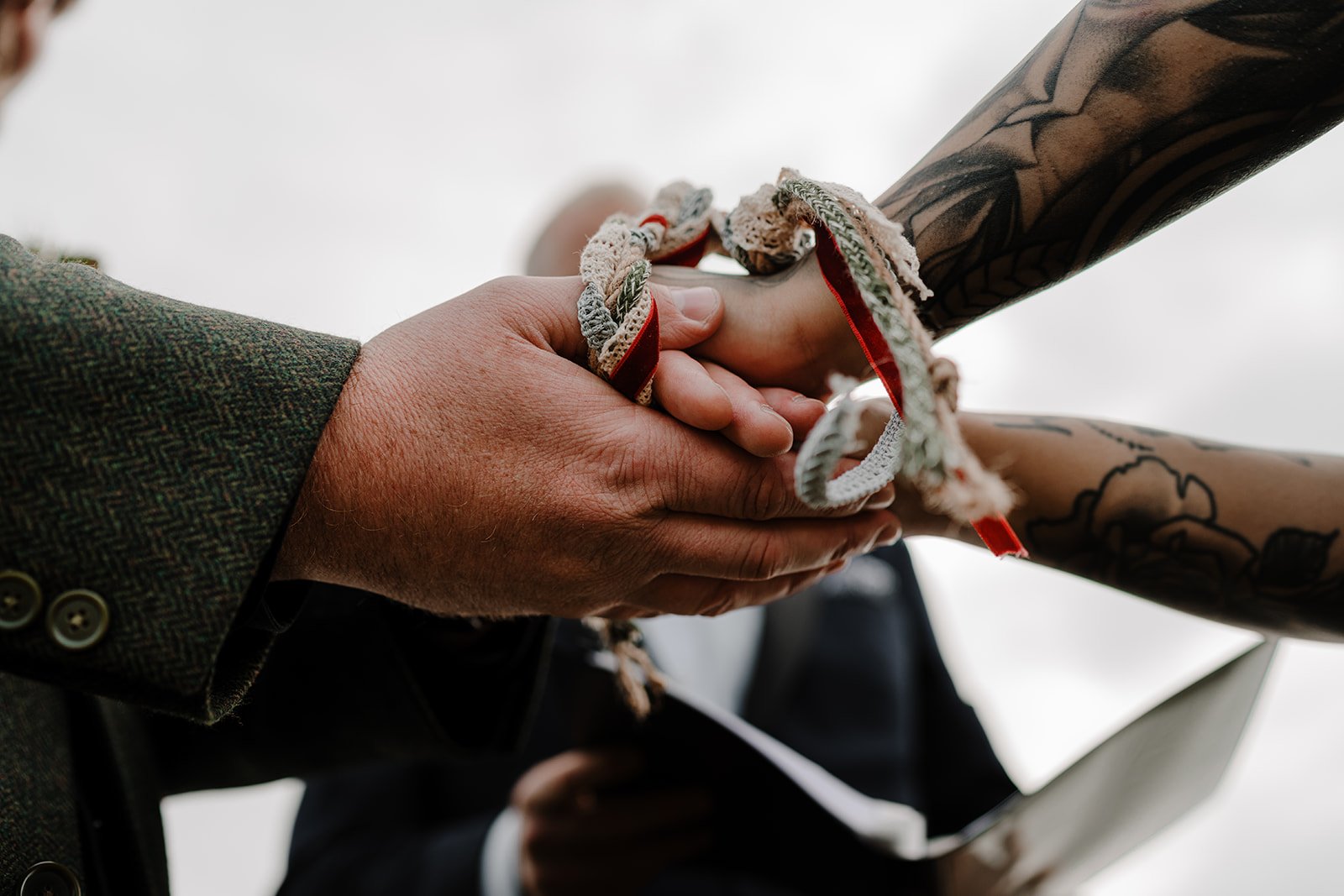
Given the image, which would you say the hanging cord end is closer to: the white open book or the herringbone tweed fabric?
the white open book

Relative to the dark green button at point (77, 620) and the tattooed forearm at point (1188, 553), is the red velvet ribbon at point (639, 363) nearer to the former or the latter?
the dark green button at point (77, 620)

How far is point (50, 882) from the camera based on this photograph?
794 mm

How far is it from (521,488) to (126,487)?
34cm

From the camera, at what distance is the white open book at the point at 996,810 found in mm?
1143

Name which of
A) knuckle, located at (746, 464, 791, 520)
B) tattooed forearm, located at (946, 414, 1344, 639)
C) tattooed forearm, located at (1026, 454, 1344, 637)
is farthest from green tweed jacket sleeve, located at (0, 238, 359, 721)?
tattooed forearm, located at (1026, 454, 1344, 637)

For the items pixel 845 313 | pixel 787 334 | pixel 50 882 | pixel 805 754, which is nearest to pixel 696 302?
pixel 787 334

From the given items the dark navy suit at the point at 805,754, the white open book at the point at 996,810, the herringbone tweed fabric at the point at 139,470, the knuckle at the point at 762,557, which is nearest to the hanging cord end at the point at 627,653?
the white open book at the point at 996,810

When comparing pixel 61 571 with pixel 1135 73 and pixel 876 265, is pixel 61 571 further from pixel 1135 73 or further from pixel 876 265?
pixel 1135 73

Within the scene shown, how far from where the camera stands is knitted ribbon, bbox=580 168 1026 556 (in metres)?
0.59

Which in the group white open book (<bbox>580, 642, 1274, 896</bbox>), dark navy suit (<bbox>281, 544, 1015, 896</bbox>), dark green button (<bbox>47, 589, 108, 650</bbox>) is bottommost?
dark navy suit (<bbox>281, 544, 1015, 896</bbox>)

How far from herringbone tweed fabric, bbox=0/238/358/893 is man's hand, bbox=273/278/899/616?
86 mm

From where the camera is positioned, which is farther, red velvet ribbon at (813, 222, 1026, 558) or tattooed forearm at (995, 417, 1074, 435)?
tattooed forearm at (995, 417, 1074, 435)

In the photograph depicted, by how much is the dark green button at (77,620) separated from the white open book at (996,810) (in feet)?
2.89

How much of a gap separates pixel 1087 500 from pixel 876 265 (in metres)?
0.62
